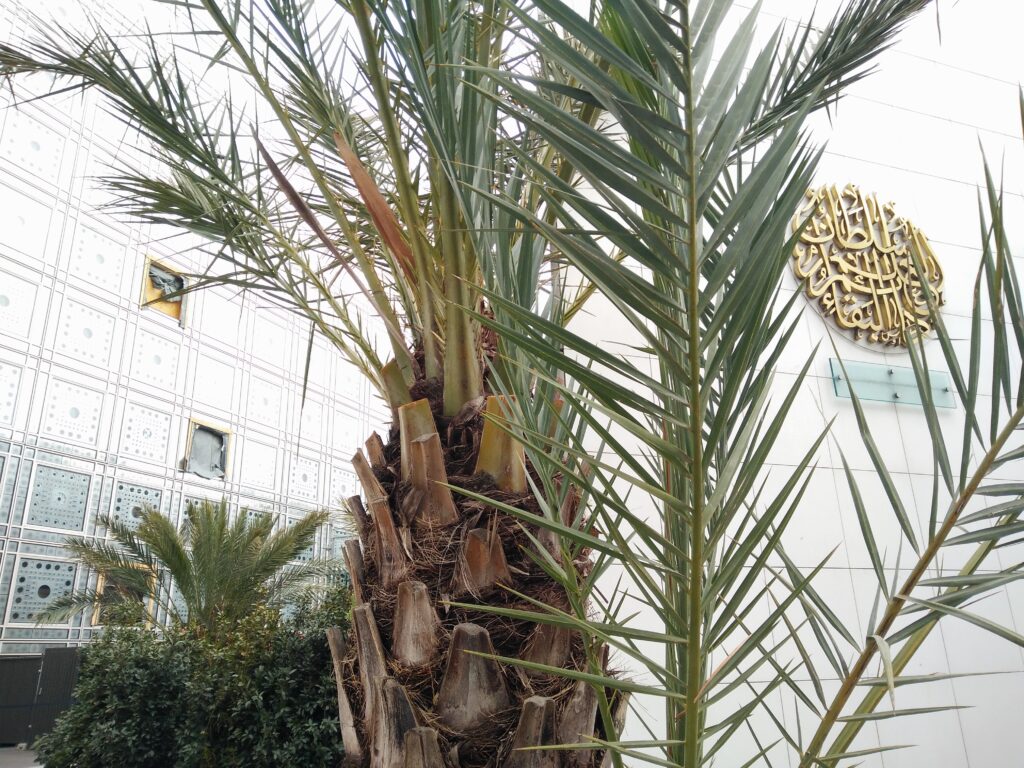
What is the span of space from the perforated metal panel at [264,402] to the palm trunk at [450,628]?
15.5m

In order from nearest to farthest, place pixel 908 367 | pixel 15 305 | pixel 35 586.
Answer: pixel 908 367, pixel 35 586, pixel 15 305

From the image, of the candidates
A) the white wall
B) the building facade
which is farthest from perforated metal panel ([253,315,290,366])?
the white wall

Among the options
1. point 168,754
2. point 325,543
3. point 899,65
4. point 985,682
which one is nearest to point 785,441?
point 985,682

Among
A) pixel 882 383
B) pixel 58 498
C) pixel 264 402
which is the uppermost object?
pixel 264 402

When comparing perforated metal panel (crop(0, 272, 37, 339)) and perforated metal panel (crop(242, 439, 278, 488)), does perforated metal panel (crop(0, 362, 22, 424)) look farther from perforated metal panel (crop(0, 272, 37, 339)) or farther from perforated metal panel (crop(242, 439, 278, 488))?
perforated metal panel (crop(242, 439, 278, 488))

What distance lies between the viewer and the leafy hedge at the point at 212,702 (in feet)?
18.9

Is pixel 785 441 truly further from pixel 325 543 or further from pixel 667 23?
pixel 325 543

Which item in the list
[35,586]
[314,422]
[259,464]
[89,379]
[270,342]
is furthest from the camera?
[314,422]

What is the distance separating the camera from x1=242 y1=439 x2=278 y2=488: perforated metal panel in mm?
16125

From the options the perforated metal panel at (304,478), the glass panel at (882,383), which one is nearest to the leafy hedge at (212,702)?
the glass panel at (882,383)

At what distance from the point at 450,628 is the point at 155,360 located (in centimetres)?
1445

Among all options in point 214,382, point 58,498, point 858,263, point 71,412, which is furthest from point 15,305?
point 858,263

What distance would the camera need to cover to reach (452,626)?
1.50 metres

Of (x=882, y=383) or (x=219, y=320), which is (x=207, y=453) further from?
(x=882, y=383)
